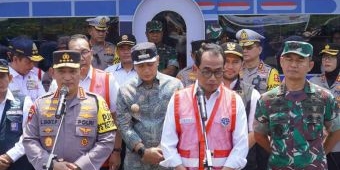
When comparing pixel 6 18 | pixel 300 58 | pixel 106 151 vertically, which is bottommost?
pixel 106 151

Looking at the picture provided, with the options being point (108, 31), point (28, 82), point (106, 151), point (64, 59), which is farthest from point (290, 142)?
point (108, 31)

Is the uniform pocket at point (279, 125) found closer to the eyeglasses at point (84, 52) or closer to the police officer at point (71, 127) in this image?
the police officer at point (71, 127)

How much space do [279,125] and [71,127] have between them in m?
1.40

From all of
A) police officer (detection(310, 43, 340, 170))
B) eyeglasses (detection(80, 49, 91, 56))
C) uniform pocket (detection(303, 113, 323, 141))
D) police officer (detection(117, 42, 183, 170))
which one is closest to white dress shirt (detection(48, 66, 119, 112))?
eyeglasses (detection(80, 49, 91, 56))

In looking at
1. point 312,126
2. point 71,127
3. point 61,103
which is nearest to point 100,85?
point 71,127

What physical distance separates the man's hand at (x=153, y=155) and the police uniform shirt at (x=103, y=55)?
2.45 meters

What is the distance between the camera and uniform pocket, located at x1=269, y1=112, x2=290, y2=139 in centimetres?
372

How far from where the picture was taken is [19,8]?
6574 mm

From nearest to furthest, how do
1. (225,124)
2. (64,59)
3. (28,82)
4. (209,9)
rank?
(225,124) → (64,59) → (28,82) → (209,9)

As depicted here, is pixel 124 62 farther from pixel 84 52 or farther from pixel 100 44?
pixel 84 52

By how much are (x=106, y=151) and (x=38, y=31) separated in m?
3.09

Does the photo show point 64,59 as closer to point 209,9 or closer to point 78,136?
point 78,136

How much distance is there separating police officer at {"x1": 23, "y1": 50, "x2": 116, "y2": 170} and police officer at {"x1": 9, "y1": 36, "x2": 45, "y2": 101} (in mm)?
1239

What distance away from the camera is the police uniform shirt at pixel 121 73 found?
551 cm
